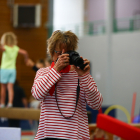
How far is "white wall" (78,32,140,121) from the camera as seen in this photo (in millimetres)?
8984

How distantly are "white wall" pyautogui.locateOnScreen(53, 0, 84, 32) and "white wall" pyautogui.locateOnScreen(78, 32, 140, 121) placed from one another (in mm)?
1073

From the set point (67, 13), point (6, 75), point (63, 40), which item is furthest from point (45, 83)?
point (67, 13)

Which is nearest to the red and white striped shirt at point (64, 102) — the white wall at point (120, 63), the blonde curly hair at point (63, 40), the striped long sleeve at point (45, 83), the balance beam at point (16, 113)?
the striped long sleeve at point (45, 83)

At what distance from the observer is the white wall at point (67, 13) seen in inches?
384

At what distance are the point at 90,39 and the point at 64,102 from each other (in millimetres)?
8296

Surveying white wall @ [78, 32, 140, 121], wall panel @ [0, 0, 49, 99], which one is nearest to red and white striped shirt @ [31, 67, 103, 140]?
white wall @ [78, 32, 140, 121]

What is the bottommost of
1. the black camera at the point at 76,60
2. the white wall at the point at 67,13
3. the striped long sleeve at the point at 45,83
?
the striped long sleeve at the point at 45,83

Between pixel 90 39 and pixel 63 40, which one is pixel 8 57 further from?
pixel 90 39

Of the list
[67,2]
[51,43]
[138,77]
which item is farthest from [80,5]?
[51,43]

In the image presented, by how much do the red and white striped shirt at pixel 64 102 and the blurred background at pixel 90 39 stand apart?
7.44m

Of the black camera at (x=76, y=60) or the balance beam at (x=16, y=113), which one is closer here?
the black camera at (x=76, y=60)

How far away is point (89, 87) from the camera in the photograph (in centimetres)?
143

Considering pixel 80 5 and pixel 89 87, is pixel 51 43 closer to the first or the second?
pixel 89 87

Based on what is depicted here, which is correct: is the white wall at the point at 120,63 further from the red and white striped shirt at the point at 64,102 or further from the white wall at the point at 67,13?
the red and white striped shirt at the point at 64,102
